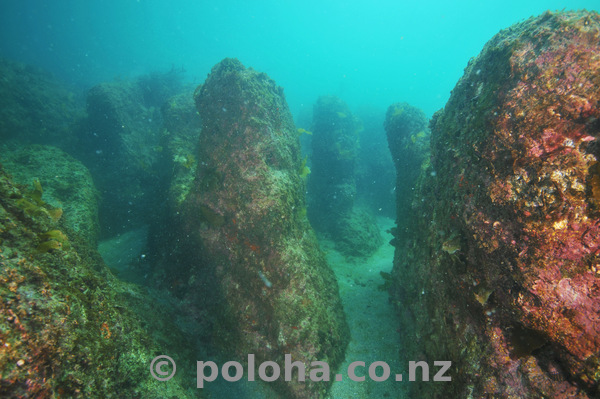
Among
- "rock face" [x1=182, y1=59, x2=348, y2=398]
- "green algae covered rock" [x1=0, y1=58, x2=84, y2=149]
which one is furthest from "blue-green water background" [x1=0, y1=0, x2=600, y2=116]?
"rock face" [x1=182, y1=59, x2=348, y2=398]

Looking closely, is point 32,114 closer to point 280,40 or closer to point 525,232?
point 525,232

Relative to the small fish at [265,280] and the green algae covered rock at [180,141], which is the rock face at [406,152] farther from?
the green algae covered rock at [180,141]

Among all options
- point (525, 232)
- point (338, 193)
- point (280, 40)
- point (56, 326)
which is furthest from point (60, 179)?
point (280, 40)

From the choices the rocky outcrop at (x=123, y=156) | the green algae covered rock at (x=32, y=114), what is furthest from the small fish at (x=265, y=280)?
the green algae covered rock at (x=32, y=114)

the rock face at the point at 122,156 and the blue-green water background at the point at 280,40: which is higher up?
the blue-green water background at the point at 280,40

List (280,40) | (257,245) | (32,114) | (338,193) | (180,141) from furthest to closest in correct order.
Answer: (280,40) → (32,114) → (338,193) → (180,141) → (257,245)

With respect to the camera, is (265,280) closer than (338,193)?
Yes

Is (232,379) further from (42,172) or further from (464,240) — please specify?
(42,172)

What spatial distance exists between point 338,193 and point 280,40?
120810mm

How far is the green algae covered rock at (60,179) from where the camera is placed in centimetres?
627

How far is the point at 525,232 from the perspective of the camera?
2197 mm

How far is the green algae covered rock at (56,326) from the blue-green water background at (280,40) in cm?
2333

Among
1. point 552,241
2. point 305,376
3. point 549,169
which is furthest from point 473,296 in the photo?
point 305,376

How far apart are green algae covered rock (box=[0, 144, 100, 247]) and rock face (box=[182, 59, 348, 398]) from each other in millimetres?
3172
